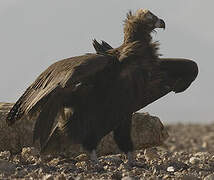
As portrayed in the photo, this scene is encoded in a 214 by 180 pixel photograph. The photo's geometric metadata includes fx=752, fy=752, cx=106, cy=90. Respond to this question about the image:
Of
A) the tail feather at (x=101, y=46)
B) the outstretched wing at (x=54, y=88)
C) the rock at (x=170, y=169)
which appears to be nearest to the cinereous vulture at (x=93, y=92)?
the outstretched wing at (x=54, y=88)

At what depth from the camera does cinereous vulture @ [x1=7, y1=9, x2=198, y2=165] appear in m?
10.5

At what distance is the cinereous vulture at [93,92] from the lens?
10453 mm

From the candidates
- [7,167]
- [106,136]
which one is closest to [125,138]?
[106,136]

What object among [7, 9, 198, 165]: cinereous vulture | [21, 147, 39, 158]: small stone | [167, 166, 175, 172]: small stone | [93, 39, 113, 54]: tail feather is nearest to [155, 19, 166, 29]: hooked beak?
[7, 9, 198, 165]: cinereous vulture

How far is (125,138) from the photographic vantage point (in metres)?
11.8

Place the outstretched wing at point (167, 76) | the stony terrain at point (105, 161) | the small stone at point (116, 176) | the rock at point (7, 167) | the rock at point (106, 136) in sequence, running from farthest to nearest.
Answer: the rock at point (106, 136), the outstretched wing at point (167, 76), the rock at point (7, 167), the stony terrain at point (105, 161), the small stone at point (116, 176)

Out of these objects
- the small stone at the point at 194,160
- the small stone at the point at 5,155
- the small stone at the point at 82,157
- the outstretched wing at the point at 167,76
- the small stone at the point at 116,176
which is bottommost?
the small stone at the point at 194,160

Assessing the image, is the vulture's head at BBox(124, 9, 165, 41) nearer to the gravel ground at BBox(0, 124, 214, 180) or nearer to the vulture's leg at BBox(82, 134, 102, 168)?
the vulture's leg at BBox(82, 134, 102, 168)

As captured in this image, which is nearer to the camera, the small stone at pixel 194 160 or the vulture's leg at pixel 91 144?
the vulture's leg at pixel 91 144

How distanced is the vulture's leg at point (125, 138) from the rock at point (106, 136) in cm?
128

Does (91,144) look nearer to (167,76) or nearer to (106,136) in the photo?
(167,76)

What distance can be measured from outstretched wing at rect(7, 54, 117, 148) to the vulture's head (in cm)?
89

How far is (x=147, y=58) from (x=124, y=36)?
75cm

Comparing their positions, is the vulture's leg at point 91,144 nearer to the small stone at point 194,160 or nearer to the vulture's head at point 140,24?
the vulture's head at point 140,24
